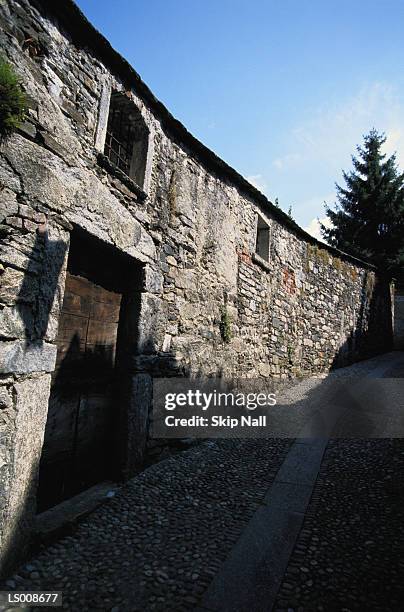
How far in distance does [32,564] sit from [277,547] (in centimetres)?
166

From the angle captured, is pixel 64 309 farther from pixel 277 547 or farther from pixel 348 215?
pixel 348 215

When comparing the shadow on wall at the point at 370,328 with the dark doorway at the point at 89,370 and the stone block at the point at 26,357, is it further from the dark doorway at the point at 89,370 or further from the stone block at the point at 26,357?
the stone block at the point at 26,357

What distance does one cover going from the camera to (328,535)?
2383 millimetres

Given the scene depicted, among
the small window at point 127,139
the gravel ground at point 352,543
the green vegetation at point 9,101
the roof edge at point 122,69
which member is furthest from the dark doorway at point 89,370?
the gravel ground at point 352,543

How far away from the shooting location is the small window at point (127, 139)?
3.65 meters

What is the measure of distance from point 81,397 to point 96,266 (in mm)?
1290

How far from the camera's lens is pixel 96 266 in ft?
10.7

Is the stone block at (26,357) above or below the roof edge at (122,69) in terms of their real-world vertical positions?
below

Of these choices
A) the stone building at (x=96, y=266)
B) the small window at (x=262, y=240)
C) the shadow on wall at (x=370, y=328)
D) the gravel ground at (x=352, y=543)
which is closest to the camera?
the gravel ground at (x=352, y=543)

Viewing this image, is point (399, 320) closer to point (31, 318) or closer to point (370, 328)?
point (370, 328)

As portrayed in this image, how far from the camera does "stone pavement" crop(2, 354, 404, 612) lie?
74.0 inches

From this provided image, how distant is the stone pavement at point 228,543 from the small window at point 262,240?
386 centimetres

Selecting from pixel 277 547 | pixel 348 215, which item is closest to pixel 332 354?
pixel 277 547

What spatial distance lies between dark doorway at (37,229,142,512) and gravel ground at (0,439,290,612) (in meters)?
0.42
